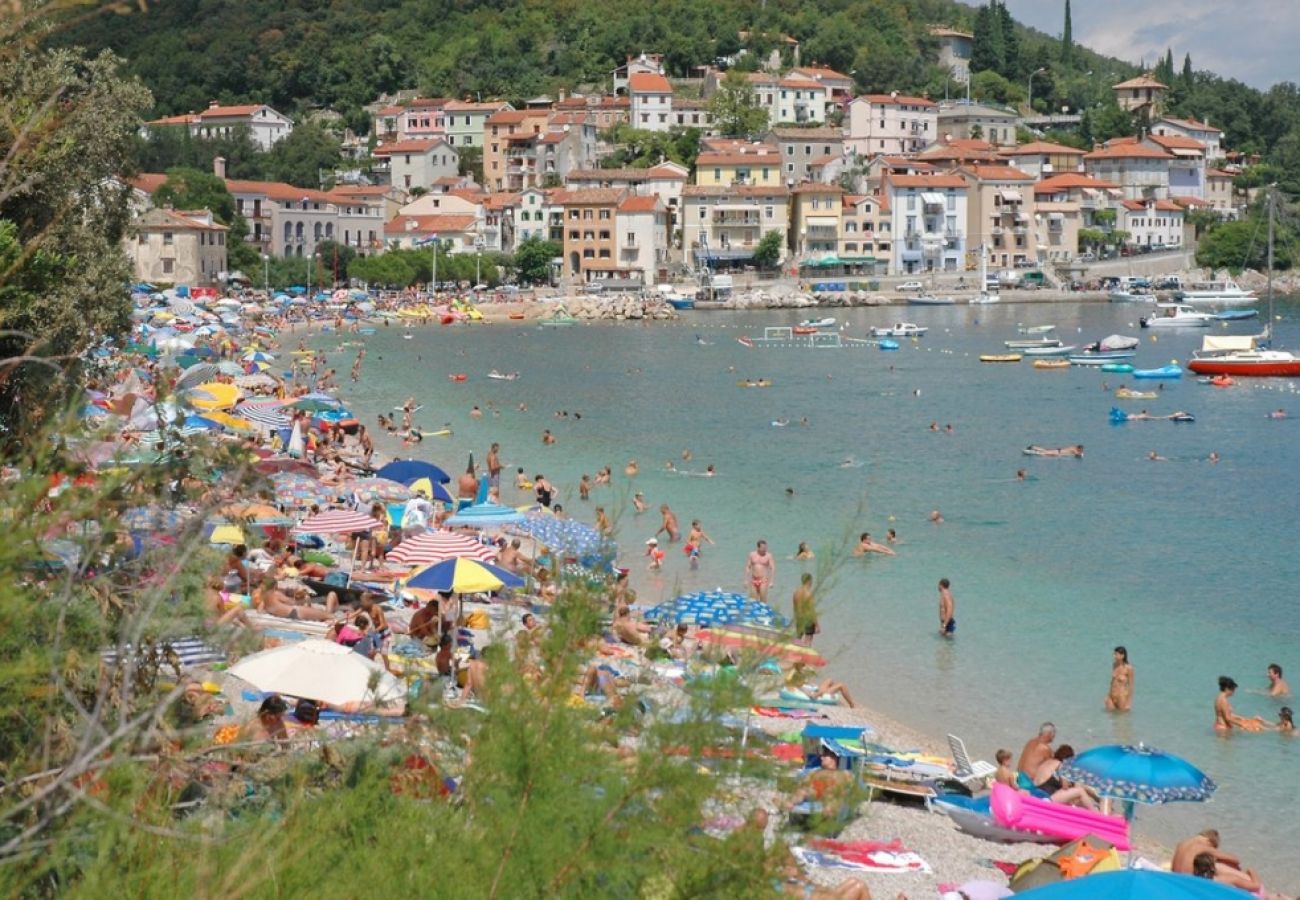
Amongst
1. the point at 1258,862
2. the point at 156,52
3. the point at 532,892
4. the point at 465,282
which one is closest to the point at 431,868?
the point at 532,892

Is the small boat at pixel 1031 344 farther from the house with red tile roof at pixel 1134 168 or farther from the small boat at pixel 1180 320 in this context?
the house with red tile roof at pixel 1134 168

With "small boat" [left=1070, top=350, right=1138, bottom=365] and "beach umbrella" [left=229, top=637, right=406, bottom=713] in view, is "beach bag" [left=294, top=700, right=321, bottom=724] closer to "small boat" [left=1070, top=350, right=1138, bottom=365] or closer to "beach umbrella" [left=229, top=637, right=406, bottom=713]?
"beach umbrella" [left=229, top=637, right=406, bottom=713]

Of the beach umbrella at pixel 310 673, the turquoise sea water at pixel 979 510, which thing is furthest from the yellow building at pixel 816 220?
the beach umbrella at pixel 310 673

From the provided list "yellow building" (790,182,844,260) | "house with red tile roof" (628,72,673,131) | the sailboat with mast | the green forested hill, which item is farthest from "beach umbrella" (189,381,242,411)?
the green forested hill

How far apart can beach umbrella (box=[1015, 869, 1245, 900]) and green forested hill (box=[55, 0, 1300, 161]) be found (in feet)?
354

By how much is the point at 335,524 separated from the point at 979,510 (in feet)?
39.0

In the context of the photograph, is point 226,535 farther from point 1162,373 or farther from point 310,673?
point 1162,373

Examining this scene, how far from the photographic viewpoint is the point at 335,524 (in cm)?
1780

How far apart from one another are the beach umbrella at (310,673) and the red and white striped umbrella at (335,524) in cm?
764

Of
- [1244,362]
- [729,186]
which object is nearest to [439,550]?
[1244,362]

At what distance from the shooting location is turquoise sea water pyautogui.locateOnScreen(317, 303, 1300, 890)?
14.4 m

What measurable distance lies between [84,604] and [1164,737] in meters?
10.1

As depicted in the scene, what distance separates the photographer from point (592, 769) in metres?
5.05

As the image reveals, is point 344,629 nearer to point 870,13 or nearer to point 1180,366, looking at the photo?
point 1180,366
